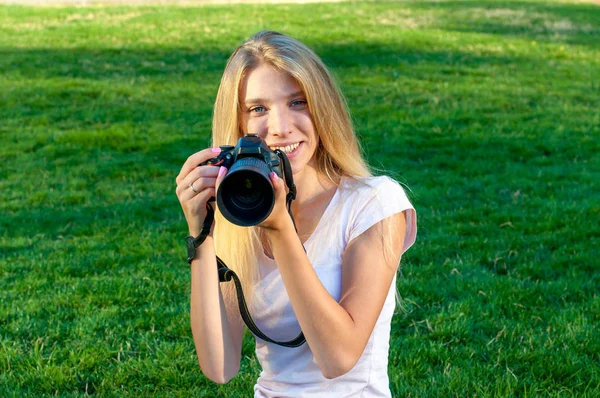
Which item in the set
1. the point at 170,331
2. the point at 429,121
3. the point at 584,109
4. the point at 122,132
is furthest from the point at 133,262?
the point at 584,109

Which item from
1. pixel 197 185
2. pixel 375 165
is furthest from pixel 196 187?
pixel 375 165

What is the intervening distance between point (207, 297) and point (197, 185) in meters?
0.51

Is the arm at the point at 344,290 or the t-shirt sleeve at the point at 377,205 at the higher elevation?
the t-shirt sleeve at the point at 377,205

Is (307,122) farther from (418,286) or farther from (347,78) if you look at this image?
(347,78)

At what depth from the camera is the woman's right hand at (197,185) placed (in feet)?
7.48

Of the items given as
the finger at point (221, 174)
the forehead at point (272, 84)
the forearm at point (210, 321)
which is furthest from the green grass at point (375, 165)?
the finger at point (221, 174)

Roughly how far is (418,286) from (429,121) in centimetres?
591

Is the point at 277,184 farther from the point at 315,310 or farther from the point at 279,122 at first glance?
the point at 279,122

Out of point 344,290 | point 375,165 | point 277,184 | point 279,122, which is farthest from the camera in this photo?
point 375,165

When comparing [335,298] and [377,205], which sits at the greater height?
[377,205]

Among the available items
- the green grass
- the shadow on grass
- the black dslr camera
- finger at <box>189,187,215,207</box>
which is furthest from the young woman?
the shadow on grass

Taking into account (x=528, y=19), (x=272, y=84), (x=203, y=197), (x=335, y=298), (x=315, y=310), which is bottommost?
(x=528, y=19)

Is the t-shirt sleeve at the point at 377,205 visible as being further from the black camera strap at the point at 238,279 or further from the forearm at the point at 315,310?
the forearm at the point at 315,310

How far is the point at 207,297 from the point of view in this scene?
2.66m
